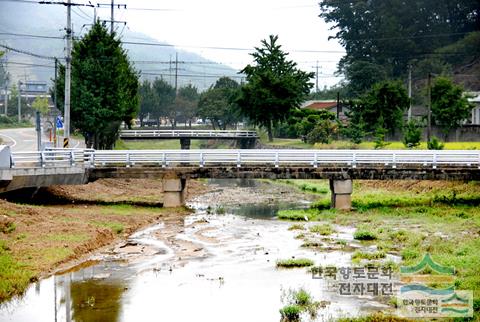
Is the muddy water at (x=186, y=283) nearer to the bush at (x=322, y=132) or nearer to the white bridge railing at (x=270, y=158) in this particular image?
the white bridge railing at (x=270, y=158)

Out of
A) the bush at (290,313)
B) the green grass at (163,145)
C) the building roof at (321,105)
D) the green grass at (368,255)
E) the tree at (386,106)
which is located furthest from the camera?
the green grass at (163,145)

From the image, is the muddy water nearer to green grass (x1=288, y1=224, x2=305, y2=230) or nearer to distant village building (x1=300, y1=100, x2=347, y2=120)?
green grass (x1=288, y1=224, x2=305, y2=230)

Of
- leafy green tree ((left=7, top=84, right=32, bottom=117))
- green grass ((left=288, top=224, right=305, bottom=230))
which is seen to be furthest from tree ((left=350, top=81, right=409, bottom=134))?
leafy green tree ((left=7, top=84, right=32, bottom=117))

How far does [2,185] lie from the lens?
1340 inches

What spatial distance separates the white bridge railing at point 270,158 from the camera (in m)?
41.1

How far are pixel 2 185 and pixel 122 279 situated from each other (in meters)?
13.1

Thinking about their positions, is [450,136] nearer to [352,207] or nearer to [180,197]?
[352,207]

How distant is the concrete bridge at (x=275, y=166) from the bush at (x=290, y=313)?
22.1m

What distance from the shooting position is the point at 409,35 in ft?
368

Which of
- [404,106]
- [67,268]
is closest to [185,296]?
[67,268]

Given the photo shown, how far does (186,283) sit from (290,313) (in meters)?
5.40

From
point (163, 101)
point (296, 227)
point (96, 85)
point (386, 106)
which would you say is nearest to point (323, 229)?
point (296, 227)

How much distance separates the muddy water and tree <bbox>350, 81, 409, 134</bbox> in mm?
36415

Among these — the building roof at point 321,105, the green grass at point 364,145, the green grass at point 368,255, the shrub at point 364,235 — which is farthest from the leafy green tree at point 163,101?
the green grass at point 368,255
